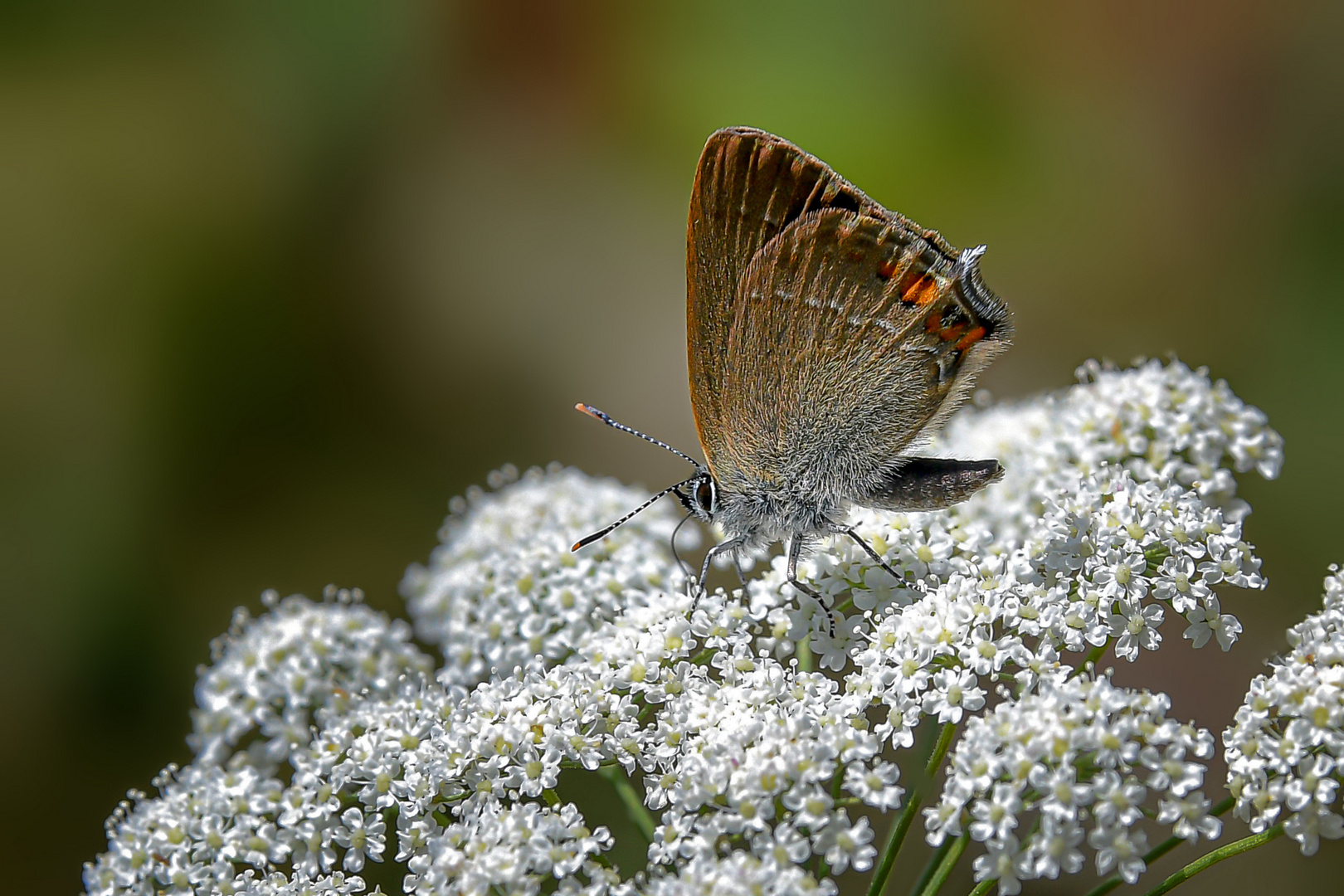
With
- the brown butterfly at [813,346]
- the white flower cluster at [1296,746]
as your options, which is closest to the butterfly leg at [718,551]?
the brown butterfly at [813,346]

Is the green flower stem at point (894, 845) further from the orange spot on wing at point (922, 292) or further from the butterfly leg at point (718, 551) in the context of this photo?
the orange spot on wing at point (922, 292)

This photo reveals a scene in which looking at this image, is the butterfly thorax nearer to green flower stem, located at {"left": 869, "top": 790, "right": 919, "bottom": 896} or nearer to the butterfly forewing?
the butterfly forewing

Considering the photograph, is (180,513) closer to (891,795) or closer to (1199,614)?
(891,795)

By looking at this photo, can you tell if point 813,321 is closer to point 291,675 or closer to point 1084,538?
point 1084,538

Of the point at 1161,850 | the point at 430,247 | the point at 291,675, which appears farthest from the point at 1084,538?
the point at 430,247

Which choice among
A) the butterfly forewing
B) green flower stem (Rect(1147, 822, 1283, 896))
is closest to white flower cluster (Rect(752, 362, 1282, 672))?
the butterfly forewing

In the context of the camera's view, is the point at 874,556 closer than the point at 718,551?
Yes
